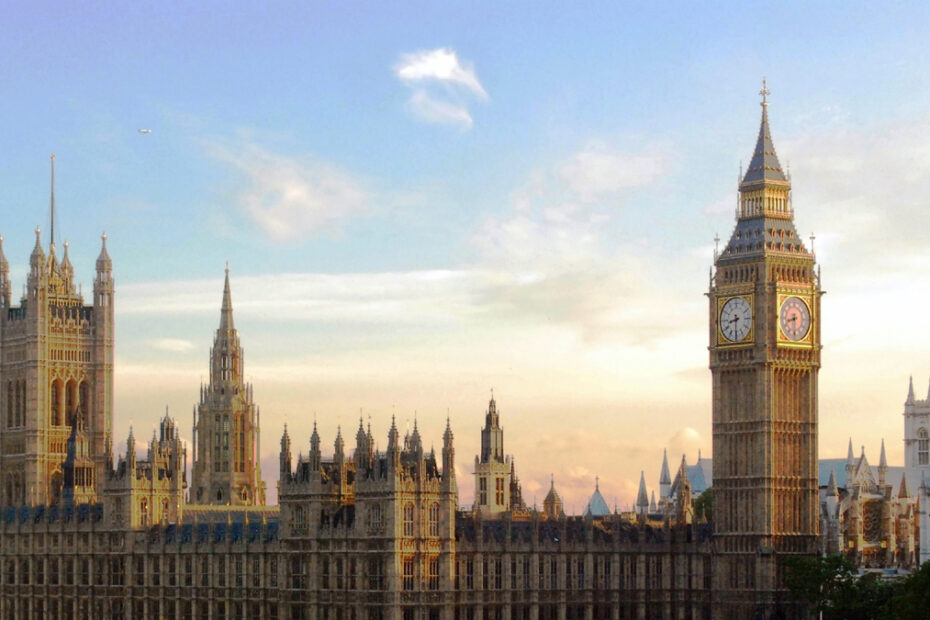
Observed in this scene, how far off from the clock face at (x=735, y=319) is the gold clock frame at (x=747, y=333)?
6.1 inches

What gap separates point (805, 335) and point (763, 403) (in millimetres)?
6072

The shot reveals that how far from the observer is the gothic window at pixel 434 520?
135625 millimetres

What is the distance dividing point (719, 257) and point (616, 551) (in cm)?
2246

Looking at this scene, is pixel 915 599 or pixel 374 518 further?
pixel 374 518

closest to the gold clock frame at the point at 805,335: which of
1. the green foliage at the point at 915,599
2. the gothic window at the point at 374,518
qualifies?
the green foliage at the point at 915,599

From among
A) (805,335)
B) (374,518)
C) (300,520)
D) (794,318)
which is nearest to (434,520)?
(374,518)

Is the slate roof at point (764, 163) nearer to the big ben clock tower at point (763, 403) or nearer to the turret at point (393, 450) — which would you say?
the big ben clock tower at point (763, 403)

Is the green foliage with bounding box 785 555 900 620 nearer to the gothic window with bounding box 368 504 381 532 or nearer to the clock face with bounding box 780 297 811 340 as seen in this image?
the clock face with bounding box 780 297 811 340

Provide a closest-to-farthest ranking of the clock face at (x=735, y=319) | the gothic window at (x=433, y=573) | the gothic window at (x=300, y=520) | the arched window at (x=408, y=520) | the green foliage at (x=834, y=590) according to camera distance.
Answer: the arched window at (x=408, y=520) → the gothic window at (x=433, y=573) → the green foliage at (x=834, y=590) → the gothic window at (x=300, y=520) → the clock face at (x=735, y=319)

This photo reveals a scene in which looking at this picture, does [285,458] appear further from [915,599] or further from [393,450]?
[915,599]

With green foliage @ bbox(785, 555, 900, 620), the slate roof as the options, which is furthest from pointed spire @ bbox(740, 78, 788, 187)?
green foliage @ bbox(785, 555, 900, 620)

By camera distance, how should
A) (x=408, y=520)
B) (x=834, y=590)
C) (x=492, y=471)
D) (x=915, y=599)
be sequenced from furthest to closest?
1. (x=492, y=471)
2. (x=834, y=590)
3. (x=408, y=520)
4. (x=915, y=599)

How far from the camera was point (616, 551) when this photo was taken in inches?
5635

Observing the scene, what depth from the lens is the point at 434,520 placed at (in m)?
136
